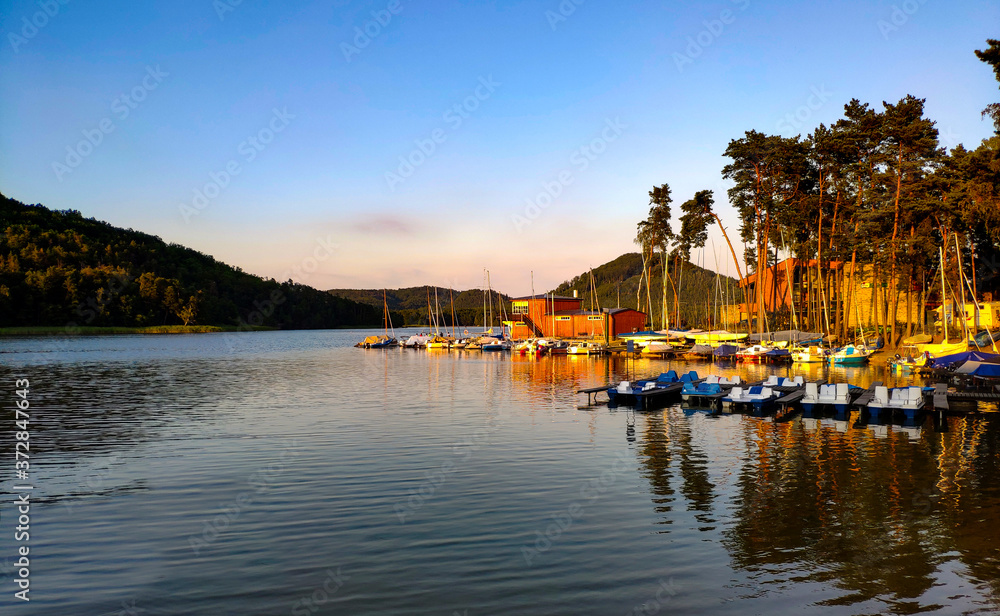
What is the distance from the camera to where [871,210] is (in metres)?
62.7

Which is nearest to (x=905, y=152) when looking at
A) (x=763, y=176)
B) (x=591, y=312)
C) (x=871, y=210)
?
(x=871, y=210)

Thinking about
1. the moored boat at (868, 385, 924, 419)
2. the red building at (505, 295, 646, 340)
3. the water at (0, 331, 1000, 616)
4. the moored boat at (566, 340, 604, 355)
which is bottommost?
the water at (0, 331, 1000, 616)

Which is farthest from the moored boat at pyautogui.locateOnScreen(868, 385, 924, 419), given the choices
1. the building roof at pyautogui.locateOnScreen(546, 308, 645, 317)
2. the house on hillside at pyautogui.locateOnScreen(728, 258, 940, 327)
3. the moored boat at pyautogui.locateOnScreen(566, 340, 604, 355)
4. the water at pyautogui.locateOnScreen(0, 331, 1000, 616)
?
the building roof at pyautogui.locateOnScreen(546, 308, 645, 317)

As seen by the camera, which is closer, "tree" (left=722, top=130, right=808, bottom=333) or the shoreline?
"tree" (left=722, top=130, right=808, bottom=333)

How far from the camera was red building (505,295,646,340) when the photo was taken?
368 feet

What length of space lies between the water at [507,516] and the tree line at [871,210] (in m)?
28.5

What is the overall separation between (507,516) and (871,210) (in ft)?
197

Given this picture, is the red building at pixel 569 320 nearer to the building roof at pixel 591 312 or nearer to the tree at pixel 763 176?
the building roof at pixel 591 312

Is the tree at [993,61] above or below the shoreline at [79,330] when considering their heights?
above

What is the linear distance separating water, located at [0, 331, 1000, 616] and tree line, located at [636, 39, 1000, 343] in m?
28.5

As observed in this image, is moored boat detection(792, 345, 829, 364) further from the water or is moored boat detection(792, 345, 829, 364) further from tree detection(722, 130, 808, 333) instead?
the water

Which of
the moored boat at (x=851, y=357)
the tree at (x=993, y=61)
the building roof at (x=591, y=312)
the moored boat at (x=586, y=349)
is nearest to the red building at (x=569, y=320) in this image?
the building roof at (x=591, y=312)

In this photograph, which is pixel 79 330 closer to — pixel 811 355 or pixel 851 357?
pixel 811 355

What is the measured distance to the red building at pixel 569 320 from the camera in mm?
112312
